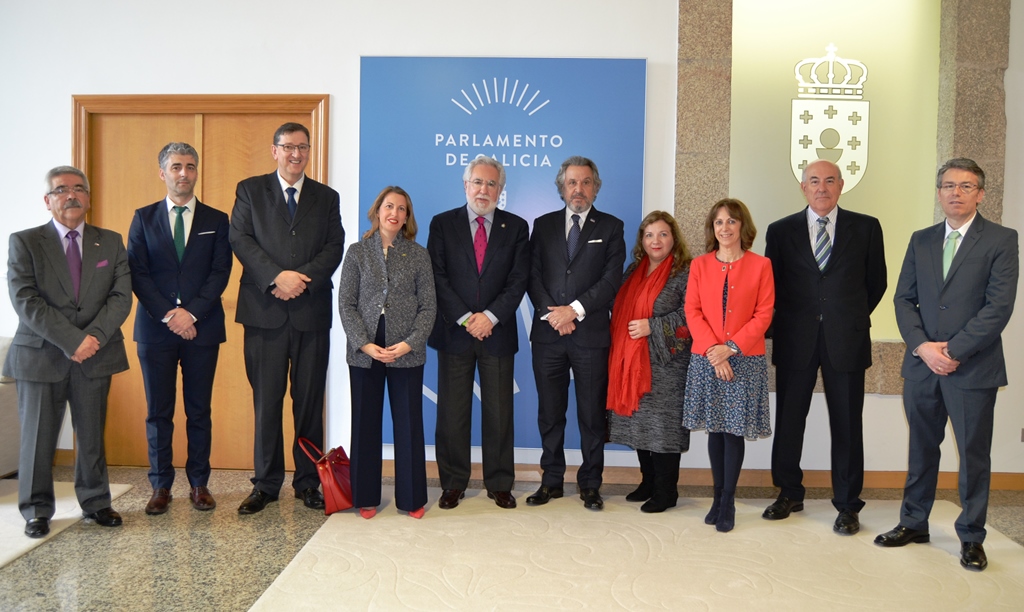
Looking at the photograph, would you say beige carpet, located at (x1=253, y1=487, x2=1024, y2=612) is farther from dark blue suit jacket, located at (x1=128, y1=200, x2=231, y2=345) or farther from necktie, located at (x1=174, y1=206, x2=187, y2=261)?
necktie, located at (x1=174, y1=206, x2=187, y2=261)

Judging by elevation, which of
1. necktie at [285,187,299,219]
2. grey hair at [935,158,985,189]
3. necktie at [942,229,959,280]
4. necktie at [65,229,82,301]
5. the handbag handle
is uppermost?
grey hair at [935,158,985,189]

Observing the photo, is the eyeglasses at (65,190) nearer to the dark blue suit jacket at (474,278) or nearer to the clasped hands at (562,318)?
the dark blue suit jacket at (474,278)

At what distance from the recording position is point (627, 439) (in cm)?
372

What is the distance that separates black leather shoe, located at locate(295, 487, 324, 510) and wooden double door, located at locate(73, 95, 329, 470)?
3.04 ft

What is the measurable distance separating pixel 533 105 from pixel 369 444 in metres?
2.20

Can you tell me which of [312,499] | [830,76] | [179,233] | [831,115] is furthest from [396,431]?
[830,76]

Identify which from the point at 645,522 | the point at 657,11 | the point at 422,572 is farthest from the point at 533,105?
the point at 422,572

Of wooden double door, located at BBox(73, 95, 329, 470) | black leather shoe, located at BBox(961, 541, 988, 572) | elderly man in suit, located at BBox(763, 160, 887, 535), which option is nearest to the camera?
black leather shoe, located at BBox(961, 541, 988, 572)

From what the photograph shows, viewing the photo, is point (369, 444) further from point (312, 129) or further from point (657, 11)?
point (657, 11)

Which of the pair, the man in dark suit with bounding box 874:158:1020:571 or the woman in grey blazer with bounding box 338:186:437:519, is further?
the woman in grey blazer with bounding box 338:186:437:519

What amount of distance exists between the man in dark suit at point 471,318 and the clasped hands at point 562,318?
0.20 m

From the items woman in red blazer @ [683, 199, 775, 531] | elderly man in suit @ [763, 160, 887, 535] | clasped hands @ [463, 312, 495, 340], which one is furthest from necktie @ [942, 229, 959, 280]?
clasped hands @ [463, 312, 495, 340]

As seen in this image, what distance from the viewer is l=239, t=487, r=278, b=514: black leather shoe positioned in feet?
12.0

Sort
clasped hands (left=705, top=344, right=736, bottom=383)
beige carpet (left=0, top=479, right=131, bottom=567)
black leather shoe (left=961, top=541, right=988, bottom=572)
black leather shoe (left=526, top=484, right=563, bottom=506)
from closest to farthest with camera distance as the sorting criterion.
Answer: black leather shoe (left=961, top=541, right=988, bottom=572) → beige carpet (left=0, top=479, right=131, bottom=567) → clasped hands (left=705, top=344, right=736, bottom=383) → black leather shoe (left=526, top=484, right=563, bottom=506)
